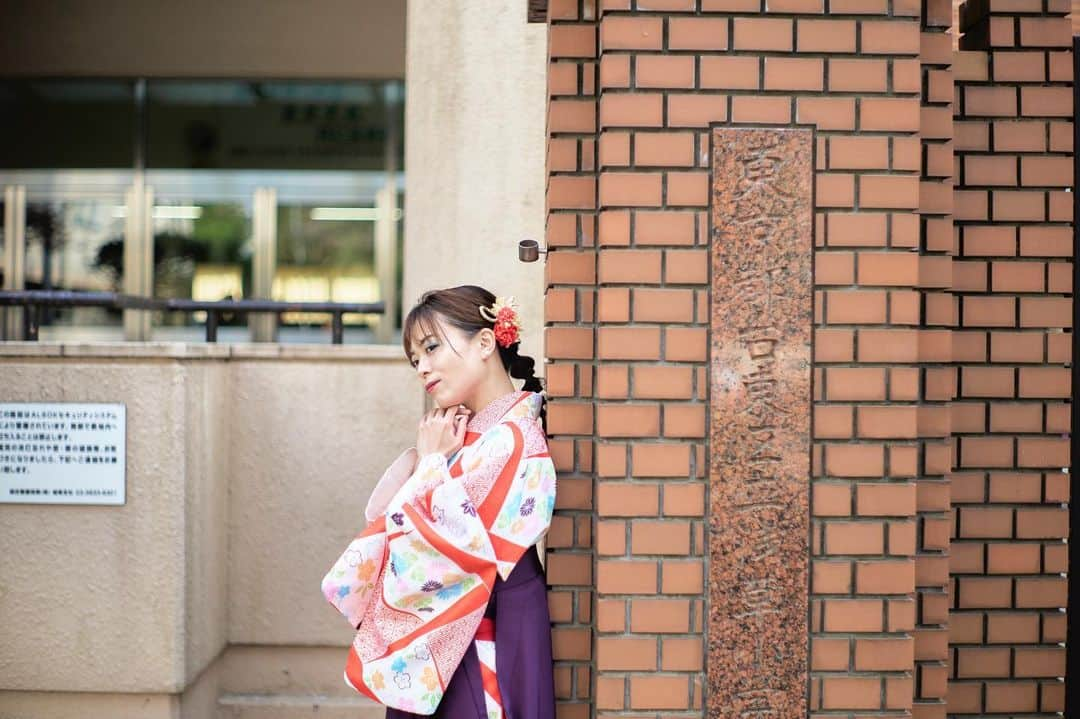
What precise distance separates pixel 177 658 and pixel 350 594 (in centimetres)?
200

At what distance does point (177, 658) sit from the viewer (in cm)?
399

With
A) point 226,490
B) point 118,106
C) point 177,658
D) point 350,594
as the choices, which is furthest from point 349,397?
point 118,106

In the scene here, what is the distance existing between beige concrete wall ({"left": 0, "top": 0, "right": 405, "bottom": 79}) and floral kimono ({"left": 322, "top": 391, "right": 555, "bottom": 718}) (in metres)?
8.26

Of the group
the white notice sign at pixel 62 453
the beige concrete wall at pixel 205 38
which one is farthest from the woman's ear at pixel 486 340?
the beige concrete wall at pixel 205 38

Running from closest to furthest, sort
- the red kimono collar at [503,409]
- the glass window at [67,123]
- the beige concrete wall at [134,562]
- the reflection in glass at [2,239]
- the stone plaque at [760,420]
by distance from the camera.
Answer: the stone plaque at [760,420] < the red kimono collar at [503,409] < the beige concrete wall at [134,562] < the glass window at [67,123] < the reflection in glass at [2,239]

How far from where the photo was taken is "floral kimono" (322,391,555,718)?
222 centimetres

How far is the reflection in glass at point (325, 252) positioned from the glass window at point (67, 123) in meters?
1.88

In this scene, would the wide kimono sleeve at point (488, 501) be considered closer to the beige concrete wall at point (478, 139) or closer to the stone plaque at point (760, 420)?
A: the stone plaque at point (760, 420)

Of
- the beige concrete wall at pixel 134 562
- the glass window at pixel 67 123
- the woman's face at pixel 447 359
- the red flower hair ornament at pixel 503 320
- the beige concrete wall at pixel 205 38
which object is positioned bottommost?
the beige concrete wall at pixel 134 562

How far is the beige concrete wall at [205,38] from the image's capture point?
9.90 m

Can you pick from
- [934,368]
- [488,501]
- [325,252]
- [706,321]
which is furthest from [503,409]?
[325,252]

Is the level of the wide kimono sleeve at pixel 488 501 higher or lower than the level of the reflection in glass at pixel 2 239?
lower

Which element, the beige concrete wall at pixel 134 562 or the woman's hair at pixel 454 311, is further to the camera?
the beige concrete wall at pixel 134 562

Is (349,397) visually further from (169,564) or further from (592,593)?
(592,593)
